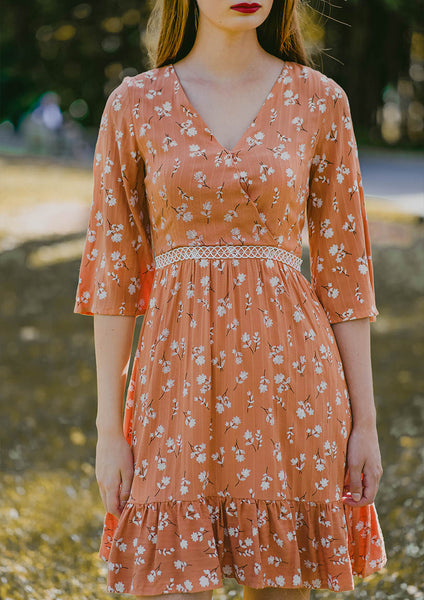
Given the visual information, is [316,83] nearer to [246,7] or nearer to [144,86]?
[246,7]

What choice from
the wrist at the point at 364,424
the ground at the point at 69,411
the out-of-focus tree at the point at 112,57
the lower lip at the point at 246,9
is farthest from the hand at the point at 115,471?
the out-of-focus tree at the point at 112,57

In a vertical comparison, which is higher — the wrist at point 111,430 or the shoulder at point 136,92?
the shoulder at point 136,92

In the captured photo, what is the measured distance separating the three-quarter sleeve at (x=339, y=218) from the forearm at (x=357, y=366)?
0.03m

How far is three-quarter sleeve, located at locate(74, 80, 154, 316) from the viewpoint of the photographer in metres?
1.96

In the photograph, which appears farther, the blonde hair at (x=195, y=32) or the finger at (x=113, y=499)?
the blonde hair at (x=195, y=32)

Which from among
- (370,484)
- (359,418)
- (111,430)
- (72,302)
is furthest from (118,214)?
(72,302)

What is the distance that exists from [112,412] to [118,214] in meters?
0.43

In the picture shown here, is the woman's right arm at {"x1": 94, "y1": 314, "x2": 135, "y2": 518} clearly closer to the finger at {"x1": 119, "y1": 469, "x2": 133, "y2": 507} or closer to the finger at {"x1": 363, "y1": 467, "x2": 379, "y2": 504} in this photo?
the finger at {"x1": 119, "y1": 469, "x2": 133, "y2": 507}

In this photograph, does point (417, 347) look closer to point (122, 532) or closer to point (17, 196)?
point (122, 532)

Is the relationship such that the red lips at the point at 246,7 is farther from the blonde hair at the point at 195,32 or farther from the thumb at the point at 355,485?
the thumb at the point at 355,485

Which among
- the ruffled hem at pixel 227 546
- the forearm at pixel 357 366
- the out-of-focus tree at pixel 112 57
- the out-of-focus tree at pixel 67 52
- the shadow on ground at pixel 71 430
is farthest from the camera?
the out-of-focus tree at pixel 67 52

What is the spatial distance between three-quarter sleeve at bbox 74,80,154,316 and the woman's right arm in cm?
4

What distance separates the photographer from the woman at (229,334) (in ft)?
6.10

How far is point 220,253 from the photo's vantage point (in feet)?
6.27
